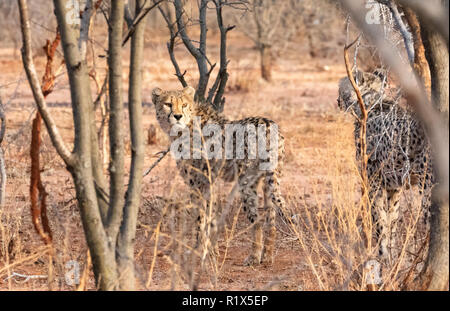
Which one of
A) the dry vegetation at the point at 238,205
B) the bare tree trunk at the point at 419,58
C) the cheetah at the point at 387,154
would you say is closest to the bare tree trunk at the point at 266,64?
the dry vegetation at the point at 238,205

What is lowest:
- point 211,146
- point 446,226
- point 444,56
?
point 446,226

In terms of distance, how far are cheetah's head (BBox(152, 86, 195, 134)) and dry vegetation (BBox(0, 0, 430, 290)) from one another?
33cm

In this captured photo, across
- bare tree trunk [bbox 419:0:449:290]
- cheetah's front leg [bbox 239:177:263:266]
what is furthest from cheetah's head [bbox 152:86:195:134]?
bare tree trunk [bbox 419:0:449:290]

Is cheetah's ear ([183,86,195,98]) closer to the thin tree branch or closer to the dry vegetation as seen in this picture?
the dry vegetation

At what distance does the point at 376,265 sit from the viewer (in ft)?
12.6

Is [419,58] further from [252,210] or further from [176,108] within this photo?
[176,108]

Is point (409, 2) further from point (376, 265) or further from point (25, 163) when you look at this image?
point (25, 163)

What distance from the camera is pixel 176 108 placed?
5527mm

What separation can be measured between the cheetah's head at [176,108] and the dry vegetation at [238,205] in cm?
33

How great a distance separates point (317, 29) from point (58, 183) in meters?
19.2

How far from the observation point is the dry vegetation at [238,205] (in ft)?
12.9

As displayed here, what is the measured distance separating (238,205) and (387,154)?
154 cm

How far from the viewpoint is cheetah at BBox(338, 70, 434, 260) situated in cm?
499
